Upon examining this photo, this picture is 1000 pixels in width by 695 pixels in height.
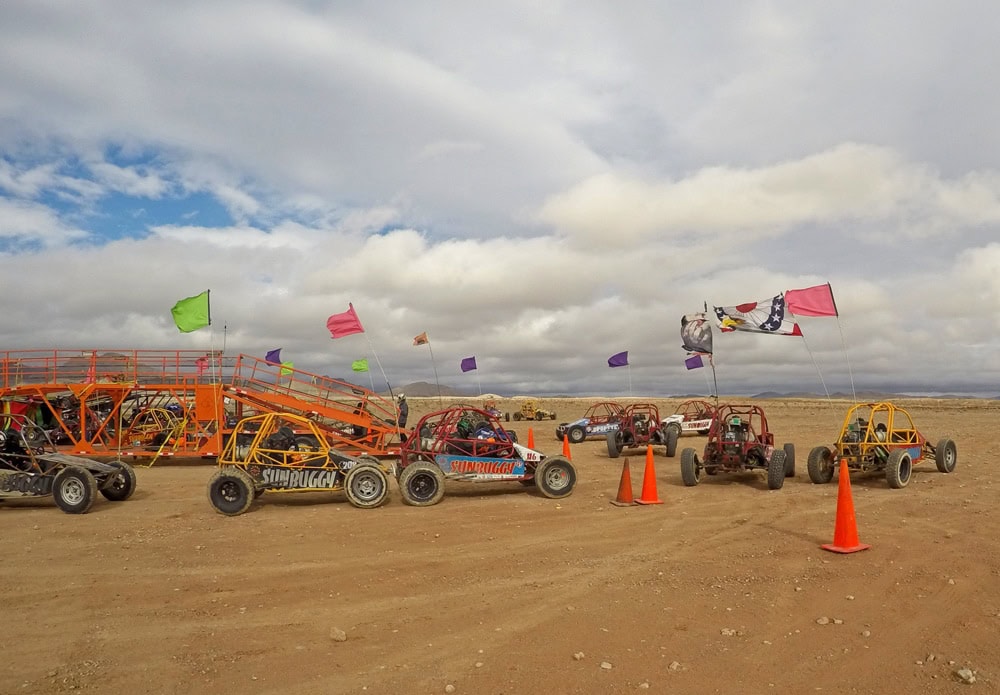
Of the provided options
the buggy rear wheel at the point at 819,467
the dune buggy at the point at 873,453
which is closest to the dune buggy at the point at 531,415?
the dune buggy at the point at 873,453

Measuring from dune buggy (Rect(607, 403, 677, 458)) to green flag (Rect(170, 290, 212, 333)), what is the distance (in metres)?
12.1

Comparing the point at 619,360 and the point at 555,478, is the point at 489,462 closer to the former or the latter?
the point at 555,478

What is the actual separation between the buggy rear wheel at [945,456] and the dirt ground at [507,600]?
3834 millimetres

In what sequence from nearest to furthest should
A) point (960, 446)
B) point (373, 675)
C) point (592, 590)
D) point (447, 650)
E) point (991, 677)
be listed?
point (991, 677) < point (373, 675) < point (447, 650) < point (592, 590) < point (960, 446)

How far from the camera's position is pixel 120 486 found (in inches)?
498

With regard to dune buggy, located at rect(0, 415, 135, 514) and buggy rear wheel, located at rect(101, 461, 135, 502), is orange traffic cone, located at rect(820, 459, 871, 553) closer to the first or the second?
dune buggy, located at rect(0, 415, 135, 514)

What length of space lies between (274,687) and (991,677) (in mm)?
4763

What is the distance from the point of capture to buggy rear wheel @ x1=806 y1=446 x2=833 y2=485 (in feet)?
42.7

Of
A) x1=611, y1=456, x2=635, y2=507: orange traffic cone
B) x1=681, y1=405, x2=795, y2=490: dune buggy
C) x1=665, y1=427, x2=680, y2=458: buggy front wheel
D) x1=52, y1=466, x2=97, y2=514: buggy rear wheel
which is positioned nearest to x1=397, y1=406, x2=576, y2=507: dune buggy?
x1=611, y1=456, x2=635, y2=507: orange traffic cone

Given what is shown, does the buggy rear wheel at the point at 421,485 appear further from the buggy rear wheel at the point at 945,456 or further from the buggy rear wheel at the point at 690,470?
the buggy rear wheel at the point at 945,456

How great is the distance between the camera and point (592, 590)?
6.72 m

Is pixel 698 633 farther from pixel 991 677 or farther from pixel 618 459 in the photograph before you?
pixel 618 459

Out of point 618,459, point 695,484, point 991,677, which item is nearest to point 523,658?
point 991,677

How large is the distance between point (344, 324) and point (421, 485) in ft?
44.0
